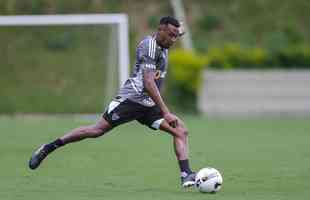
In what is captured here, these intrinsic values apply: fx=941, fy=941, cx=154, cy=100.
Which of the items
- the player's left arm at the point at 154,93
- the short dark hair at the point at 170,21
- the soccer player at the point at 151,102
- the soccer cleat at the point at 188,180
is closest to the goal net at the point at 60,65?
the soccer player at the point at 151,102

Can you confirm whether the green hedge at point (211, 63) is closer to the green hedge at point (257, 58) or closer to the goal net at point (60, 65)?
the green hedge at point (257, 58)

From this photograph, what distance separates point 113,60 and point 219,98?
4.81 m

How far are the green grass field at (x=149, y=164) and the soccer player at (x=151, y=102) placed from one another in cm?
47

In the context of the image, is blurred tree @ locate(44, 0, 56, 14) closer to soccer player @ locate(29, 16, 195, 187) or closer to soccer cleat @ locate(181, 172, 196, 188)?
soccer player @ locate(29, 16, 195, 187)

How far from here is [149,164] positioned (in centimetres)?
1350

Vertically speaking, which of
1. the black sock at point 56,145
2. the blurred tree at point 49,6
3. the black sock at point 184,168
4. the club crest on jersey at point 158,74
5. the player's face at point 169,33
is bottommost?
the black sock at point 184,168

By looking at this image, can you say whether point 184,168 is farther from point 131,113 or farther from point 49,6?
point 49,6

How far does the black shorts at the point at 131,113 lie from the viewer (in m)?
11.0

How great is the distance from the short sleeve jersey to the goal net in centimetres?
1398

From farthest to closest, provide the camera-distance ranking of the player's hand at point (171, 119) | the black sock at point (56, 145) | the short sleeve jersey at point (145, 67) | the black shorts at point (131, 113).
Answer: the black sock at point (56, 145) → the black shorts at point (131, 113) → the short sleeve jersey at point (145, 67) → the player's hand at point (171, 119)

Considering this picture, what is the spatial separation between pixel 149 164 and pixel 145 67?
3194mm

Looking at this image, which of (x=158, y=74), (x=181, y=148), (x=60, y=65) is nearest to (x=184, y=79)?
(x=60, y=65)

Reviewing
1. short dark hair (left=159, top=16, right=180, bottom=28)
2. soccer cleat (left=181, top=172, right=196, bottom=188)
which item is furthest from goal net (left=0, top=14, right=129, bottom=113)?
soccer cleat (left=181, top=172, right=196, bottom=188)

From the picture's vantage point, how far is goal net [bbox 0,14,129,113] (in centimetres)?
2580
